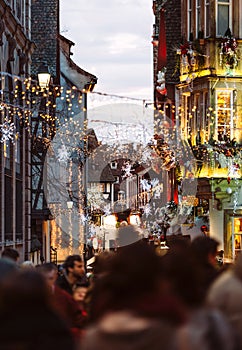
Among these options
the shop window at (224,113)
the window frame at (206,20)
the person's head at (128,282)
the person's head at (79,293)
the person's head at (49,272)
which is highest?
the window frame at (206,20)

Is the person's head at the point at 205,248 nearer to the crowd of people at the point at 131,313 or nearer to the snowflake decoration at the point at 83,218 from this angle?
the crowd of people at the point at 131,313

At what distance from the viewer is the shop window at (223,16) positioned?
1625 inches

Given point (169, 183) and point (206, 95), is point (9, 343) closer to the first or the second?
point (206, 95)

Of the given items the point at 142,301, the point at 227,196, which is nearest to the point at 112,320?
the point at 142,301

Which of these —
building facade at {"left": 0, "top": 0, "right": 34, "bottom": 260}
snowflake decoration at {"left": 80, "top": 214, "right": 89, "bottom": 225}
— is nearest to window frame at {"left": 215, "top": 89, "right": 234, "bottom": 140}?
building facade at {"left": 0, "top": 0, "right": 34, "bottom": 260}

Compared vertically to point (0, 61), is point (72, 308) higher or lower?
lower

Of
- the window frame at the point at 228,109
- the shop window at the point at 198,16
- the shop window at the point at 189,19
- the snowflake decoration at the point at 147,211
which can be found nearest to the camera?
the window frame at the point at 228,109

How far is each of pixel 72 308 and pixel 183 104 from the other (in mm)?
32809

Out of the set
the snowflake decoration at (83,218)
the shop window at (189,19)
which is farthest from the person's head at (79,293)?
the snowflake decoration at (83,218)

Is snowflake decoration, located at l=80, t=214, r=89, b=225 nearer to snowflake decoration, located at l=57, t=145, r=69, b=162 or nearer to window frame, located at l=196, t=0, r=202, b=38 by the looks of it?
snowflake decoration, located at l=57, t=145, r=69, b=162

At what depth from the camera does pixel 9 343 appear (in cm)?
607

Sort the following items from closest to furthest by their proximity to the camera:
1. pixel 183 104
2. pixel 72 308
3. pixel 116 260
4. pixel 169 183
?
pixel 116 260
pixel 72 308
pixel 183 104
pixel 169 183

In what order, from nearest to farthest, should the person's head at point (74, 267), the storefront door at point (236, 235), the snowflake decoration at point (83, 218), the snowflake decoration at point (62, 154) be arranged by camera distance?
the person's head at point (74, 267) → the storefront door at point (236, 235) → the snowflake decoration at point (62, 154) → the snowflake decoration at point (83, 218)

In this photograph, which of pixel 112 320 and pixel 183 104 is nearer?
pixel 112 320
